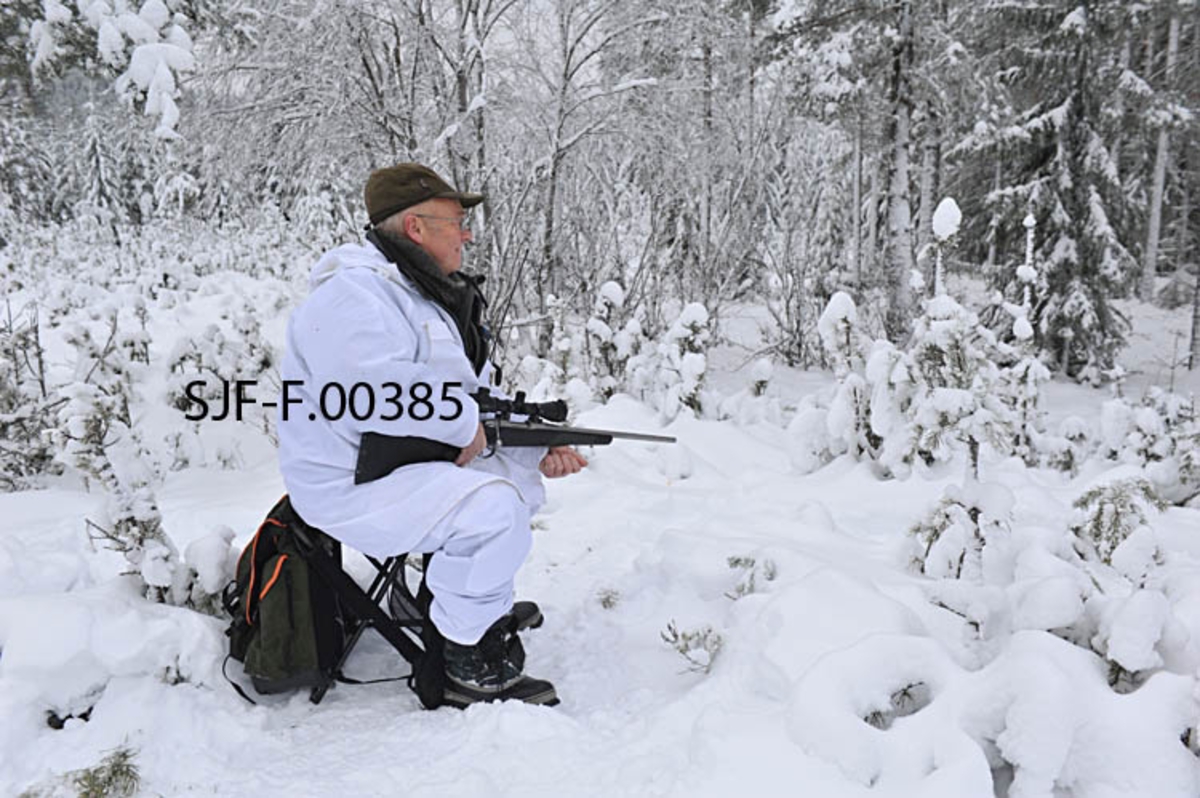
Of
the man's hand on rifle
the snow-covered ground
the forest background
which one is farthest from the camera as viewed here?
the forest background

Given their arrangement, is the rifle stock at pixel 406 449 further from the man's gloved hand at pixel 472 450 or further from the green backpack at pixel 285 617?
the green backpack at pixel 285 617

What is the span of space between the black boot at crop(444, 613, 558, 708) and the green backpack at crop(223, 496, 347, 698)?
402 mm

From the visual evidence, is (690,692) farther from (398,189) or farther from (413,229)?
(398,189)

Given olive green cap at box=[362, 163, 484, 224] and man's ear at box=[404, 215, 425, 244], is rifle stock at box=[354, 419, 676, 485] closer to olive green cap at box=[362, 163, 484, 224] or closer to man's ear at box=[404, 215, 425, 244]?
man's ear at box=[404, 215, 425, 244]

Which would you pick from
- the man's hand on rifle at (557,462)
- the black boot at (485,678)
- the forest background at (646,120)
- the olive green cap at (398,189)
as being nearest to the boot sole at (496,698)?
the black boot at (485,678)

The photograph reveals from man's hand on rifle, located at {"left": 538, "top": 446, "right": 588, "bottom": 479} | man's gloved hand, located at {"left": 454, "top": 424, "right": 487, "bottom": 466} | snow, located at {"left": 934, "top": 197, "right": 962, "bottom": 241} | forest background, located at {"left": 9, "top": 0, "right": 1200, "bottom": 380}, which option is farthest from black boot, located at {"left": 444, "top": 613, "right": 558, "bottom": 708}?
forest background, located at {"left": 9, "top": 0, "right": 1200, "bottom": 380}

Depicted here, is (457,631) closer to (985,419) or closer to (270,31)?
(985,419)

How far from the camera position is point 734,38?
26.3 ft

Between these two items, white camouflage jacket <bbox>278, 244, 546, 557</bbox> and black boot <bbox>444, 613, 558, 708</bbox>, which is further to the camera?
black boot <bbox>444, 613, 558, 708</bbox>

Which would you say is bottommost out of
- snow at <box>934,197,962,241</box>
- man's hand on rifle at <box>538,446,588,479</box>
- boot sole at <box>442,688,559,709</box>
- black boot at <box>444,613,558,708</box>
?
boot sole at <box>442,688,559,709</box>

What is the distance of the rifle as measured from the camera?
223cm

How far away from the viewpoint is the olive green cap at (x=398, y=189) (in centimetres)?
244

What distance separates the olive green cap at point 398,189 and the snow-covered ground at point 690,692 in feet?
4.70

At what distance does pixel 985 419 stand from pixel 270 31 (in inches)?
236
